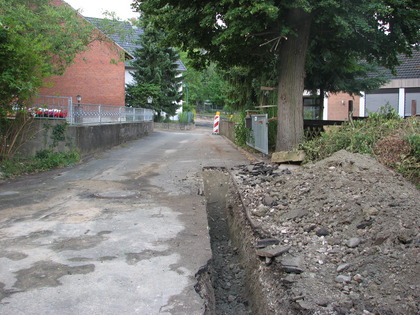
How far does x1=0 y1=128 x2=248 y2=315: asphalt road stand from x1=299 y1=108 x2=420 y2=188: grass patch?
3.09 m

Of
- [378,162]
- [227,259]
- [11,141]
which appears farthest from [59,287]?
[11,141]

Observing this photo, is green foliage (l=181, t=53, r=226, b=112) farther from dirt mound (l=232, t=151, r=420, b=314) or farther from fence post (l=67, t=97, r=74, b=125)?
dirt mound (l=232, t=151, r=420, b=314)

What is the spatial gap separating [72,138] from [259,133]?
6.04 metres

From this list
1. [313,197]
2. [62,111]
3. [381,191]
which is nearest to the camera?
[381,191]

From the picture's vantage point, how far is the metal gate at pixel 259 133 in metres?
12.6

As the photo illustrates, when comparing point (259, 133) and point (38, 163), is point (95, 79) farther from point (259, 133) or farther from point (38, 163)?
point (38, 163)

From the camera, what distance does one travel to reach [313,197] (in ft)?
19.9

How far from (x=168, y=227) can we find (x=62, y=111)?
26.5 ft

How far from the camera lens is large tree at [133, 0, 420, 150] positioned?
889 centimetres

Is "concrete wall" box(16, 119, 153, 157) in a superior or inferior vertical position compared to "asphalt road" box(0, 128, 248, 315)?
superior

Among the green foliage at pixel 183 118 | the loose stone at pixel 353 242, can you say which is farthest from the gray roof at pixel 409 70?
the loose stone at pixel 353 242

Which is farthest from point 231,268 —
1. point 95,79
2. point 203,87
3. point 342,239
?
point 203,87

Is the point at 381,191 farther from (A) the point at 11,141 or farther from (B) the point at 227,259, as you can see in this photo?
(A) the point at 11,141

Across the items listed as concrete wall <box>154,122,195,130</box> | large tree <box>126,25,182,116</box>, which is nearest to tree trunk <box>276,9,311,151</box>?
large tree <box>126,25,182,116</box>
